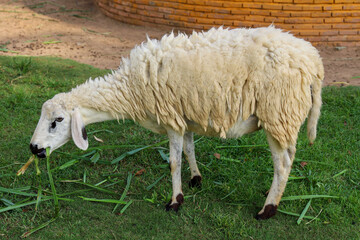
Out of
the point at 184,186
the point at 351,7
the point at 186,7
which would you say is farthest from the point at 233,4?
the point at 184,186

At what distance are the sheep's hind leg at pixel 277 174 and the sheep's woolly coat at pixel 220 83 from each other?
0.11m

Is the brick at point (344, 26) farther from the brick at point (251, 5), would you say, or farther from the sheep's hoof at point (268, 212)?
the sheep's hoof at point (268, 212)

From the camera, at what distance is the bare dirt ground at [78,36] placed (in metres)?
7.55

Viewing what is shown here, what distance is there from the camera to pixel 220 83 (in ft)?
11.5

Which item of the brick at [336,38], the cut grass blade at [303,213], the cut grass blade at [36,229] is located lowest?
the cut grass blade at [303,213]

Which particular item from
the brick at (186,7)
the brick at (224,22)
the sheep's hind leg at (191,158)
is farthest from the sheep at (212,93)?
the brick at (186,7)

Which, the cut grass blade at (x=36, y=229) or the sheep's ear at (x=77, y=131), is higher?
the sheep's ear at (x=77, y=131)

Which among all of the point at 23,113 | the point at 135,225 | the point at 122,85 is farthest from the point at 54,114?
the point at 23,113

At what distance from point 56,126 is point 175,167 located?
112 cm

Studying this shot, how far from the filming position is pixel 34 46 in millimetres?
8492

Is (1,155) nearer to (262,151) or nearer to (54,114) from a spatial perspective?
(54,114)

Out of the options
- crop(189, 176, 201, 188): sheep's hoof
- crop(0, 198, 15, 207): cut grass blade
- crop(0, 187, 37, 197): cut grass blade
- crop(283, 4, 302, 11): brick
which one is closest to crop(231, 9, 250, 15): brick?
crop(283, 4, 302, 11): brick

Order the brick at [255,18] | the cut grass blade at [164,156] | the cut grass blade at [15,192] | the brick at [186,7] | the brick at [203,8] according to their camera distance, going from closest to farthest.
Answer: the cut grass blade at [15,192] → the cut grass blade at [164,156] → the brick at [255,18] → the brick at [203,8] → the brick at [186,7]

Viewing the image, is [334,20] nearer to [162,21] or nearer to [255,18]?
[255,18]
